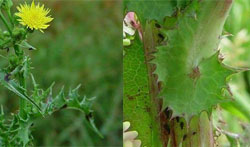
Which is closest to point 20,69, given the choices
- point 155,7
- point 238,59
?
point 155,7

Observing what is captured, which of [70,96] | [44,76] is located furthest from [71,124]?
[70,96]

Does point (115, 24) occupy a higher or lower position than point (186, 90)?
higher

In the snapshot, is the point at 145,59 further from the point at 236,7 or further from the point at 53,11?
the point at 53,11

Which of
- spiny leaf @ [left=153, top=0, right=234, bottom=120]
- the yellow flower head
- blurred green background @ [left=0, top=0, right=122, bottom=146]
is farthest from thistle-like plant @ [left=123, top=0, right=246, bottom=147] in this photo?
blurred green background @ [left=0, top=0, right=122, bottom=146]

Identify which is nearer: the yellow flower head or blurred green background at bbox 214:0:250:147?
the yellow flower head

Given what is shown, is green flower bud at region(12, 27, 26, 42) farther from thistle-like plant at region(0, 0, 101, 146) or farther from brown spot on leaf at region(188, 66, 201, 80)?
brown spot on leaf at region(188, 66, 201, 80)
